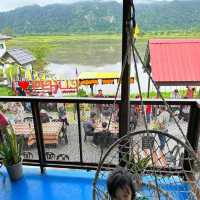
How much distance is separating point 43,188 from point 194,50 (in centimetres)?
180

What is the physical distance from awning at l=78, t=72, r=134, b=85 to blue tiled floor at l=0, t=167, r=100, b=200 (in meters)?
0.92

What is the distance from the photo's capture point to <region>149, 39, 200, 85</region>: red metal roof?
210cm

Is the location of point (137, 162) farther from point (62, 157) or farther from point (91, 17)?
point (91, 17)

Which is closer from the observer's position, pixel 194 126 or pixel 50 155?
pixel 194 126

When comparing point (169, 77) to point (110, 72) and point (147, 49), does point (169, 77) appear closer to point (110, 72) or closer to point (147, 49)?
point (147, 49)

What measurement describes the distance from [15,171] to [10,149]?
25 centimetres

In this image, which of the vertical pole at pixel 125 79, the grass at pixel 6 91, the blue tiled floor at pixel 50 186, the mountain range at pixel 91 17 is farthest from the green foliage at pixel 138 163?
the grass at pixel 6 91

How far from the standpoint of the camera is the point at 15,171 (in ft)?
8.18

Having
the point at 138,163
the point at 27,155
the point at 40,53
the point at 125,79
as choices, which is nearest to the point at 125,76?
the point at 125,79

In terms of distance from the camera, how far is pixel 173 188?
2.34m

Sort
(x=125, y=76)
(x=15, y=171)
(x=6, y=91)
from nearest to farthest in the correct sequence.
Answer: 1. (x=125, y=76)
2. (x=15, y=171)
3. (x=6, y=91)

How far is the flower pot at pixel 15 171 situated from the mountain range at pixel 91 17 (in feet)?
4.01

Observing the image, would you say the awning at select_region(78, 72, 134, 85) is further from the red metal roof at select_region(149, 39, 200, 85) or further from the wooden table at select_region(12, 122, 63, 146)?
the wooden table at select_region(12, 122, 63, 146)

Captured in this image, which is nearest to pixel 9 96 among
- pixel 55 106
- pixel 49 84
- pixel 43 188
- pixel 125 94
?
pixel 55 106
